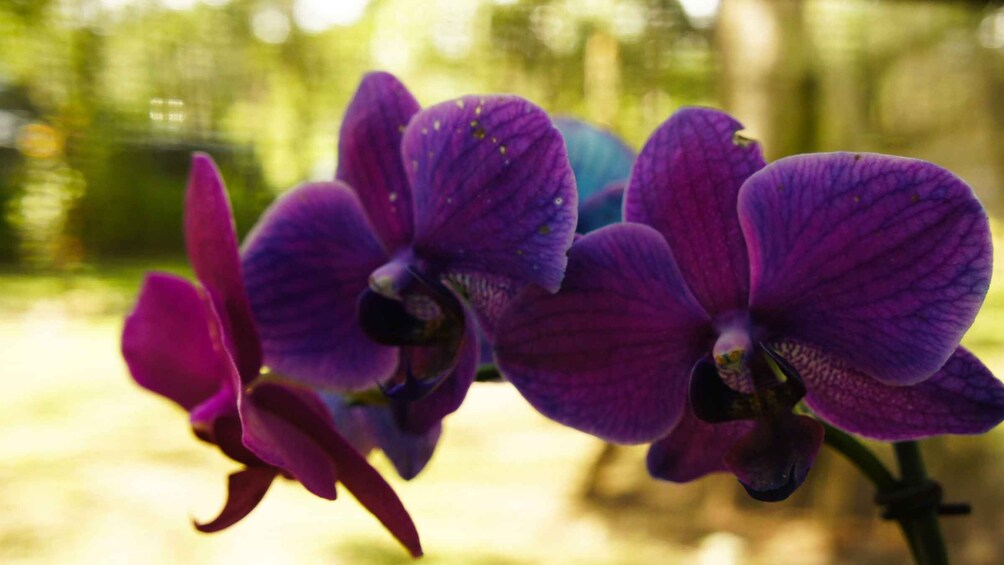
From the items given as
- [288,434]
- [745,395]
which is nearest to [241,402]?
[288,434]

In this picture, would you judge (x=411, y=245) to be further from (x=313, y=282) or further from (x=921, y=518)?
(x=921, y=518)

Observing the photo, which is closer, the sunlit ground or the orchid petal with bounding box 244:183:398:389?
the orchid petal with bounding box 244:183:398:389

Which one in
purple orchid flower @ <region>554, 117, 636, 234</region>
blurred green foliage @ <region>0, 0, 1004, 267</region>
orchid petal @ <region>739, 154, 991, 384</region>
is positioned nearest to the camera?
orchid petal @ <region>739, 154, 991, 384</region>

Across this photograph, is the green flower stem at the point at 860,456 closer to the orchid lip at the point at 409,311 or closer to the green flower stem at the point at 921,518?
the green flower stem at the point at 921,518

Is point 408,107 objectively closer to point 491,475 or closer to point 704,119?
point 704,119

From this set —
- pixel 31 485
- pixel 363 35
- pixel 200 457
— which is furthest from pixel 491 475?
pixel 363 35

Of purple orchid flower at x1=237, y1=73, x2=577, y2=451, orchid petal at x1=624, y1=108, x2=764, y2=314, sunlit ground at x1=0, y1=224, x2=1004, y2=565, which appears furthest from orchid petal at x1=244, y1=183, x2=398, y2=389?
sunlit ground at x1=0, y1=224, x2=1004, y2=565

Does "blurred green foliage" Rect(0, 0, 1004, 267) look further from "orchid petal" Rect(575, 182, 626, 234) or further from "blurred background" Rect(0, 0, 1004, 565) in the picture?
"orchid petal" Rect(575, 182, 626, 234)

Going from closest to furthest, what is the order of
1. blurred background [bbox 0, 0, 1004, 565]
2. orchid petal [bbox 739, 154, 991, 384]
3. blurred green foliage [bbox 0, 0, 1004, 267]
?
orchid petal [bbox 739, 154, 991, 384]
blurred background [bbox 0, 0, 1004, 565]
blurred green foliage [bbox 0, 0, 1004, 267]
